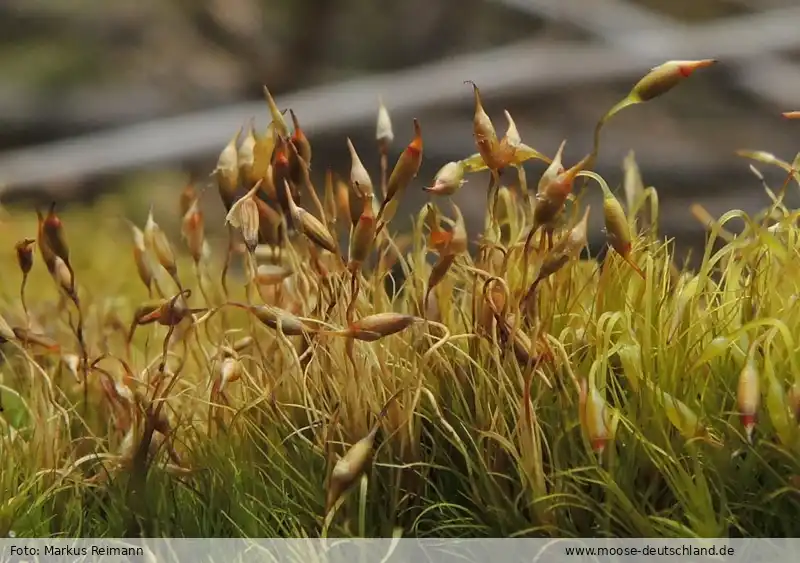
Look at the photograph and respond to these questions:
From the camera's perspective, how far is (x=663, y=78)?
1.68 feet

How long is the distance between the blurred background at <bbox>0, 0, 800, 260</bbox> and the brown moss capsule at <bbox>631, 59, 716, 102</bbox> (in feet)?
3.74

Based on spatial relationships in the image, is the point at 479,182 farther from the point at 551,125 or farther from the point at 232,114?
the point at 232,114

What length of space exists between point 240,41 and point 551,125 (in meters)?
0.81

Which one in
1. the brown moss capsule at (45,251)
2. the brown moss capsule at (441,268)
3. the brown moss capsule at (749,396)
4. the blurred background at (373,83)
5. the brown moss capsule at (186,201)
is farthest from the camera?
the blurred background at (373,83)

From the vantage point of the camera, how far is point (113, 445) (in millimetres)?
680

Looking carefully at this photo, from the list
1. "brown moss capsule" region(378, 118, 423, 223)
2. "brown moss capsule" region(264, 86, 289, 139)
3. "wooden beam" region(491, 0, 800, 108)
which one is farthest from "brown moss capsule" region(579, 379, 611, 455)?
"wooden beam" region(491, 0, 800, 108)

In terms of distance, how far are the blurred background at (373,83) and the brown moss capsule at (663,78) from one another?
3.74ft

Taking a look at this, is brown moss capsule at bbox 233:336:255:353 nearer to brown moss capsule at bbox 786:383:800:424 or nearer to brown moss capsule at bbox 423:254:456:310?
brown moss capsule at bbox 423:254:456:310

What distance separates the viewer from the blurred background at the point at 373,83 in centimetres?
182

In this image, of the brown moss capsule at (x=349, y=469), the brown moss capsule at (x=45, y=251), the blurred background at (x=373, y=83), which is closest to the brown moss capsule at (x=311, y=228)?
the brown moss capsule at (x=349, y=469)

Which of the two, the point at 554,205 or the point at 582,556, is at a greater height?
the point at 554,205

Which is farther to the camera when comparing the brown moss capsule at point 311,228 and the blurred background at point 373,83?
the blurred background at point 373,83

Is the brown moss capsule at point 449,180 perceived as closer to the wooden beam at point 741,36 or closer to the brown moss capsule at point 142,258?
the brown moss capsule at point 142,258

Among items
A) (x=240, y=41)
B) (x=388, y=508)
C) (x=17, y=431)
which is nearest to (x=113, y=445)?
(x=17, y=431)
